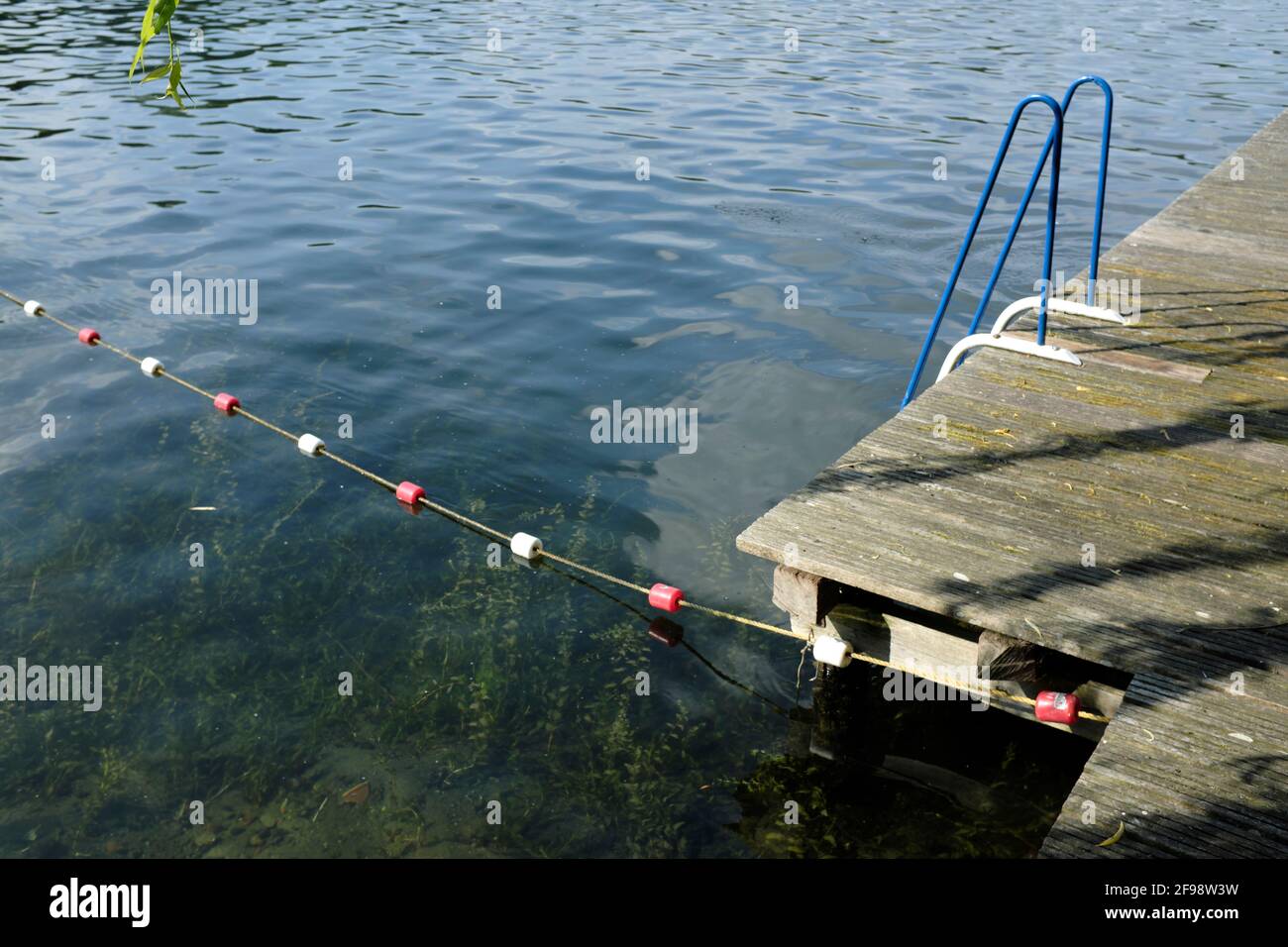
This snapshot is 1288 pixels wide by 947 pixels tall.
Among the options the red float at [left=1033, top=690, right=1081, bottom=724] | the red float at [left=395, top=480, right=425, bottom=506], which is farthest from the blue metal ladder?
the red float at [left=395, top=480, right=425, bottom=506]

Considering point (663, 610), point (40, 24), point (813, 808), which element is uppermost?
point (40, 24)

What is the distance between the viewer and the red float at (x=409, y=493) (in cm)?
716

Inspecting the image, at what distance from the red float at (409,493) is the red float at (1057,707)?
3.97m

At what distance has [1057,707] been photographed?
15.2 feet

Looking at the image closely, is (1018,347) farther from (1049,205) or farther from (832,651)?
(832,651)

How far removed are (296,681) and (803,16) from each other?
27034 millimetres

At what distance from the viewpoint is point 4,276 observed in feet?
37.2

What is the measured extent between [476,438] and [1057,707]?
15.8 feet

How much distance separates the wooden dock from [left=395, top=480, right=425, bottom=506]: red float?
2.73 m

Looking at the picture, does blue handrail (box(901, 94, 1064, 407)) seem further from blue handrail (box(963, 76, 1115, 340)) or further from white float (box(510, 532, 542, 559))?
white float (box(510, 532, 542, 559))

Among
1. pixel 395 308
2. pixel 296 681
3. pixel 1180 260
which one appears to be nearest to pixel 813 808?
pixel 296 681

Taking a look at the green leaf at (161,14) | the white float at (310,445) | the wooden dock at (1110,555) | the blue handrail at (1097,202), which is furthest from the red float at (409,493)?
the green leaf at (161,14)
